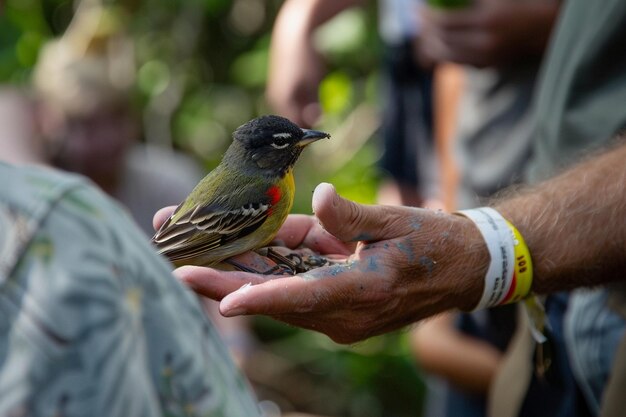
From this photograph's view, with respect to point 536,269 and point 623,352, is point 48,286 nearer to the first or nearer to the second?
point 536,269

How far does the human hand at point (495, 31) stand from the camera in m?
4.31

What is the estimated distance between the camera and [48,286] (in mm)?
1507

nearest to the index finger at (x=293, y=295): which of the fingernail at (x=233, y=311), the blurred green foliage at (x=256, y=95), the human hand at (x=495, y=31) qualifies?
the fingernail at (x=233, y=311)

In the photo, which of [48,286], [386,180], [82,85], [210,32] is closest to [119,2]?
[210,32]

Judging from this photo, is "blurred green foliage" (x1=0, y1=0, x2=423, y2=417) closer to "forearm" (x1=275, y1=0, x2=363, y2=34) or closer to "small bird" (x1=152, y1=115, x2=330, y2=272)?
"forearm" (x1=275, y1=0, x2=363, y2=34)

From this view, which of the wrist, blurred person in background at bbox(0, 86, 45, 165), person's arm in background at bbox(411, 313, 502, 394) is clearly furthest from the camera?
blurred person in background at bbox(0, 86, 45, 165)

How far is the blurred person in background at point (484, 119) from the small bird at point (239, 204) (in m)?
1.53

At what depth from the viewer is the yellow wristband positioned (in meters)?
2.72

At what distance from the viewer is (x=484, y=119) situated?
4.50 m

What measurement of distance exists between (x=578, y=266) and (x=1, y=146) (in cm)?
413

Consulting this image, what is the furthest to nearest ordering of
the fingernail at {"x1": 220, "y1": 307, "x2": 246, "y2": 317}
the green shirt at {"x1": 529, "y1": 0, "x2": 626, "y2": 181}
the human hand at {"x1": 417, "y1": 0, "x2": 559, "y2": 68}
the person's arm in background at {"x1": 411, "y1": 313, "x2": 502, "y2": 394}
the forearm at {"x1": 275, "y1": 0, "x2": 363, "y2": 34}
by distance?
1. the forearm at {"x1": 275, "y1": 0, "x2": 363, "y2": 34}
2. the person's arm in background at {"x1": 411, "y1": 313, "x2": 502, "y2": 394}
3. the human hand at {"x1": 417, "y1": 0, "x2": 559, "y2": 68}
4. the green shirt at {"x1": 529, "y1": 0, "x2": 626, "y2": 181}
5. the fingernail at {"x1": 220, "y1": 307, "x2": 246, "y2": 317}

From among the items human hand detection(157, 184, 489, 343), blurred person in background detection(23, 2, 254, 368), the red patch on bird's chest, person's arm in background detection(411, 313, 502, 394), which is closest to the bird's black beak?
the red patch on bird's chest

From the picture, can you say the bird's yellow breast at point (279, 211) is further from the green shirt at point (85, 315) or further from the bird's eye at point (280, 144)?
the green shirt at point (85, 315)

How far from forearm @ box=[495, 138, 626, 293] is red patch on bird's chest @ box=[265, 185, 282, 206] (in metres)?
0.65
